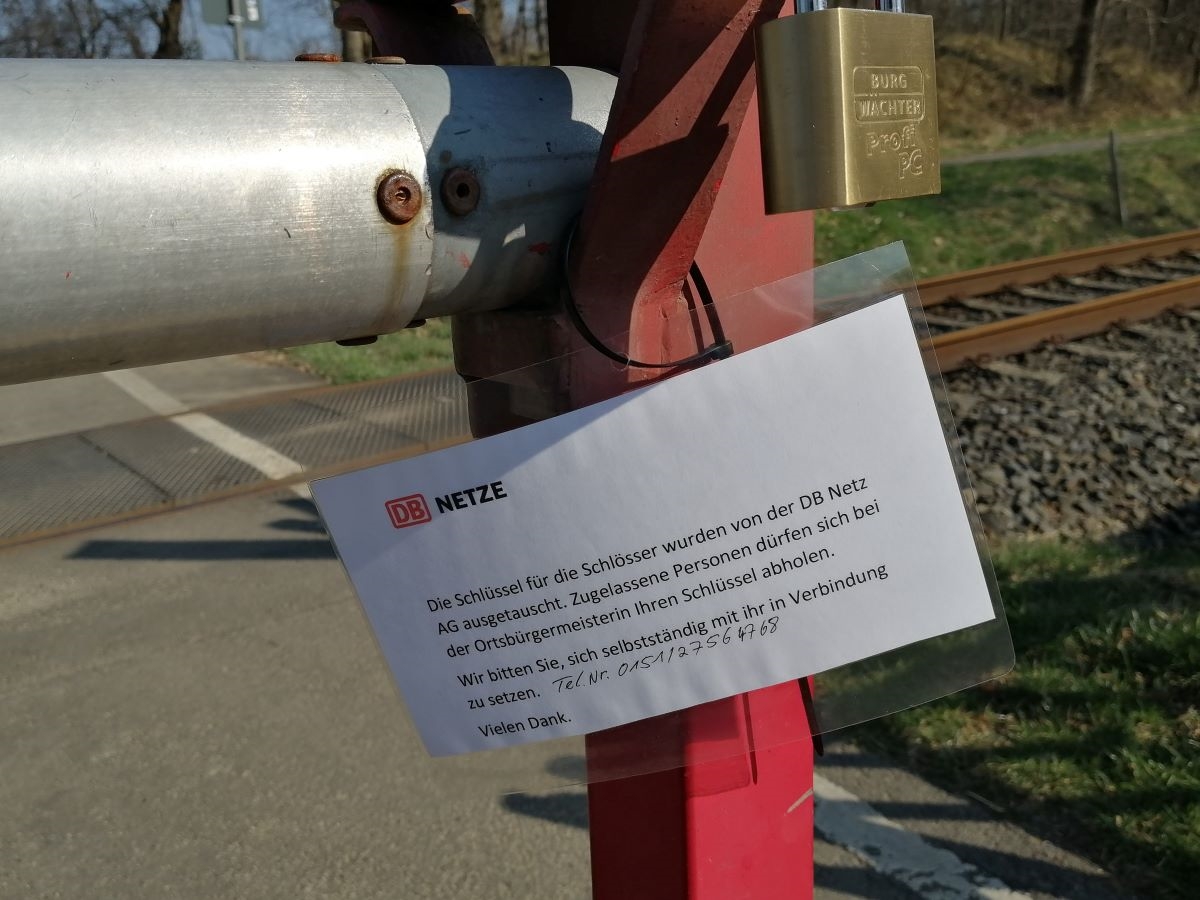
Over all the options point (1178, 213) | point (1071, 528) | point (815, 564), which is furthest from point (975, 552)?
point (1178, 213)

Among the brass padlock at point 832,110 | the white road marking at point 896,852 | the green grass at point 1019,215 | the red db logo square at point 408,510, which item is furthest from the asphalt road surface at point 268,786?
the green grass at point 1019,215

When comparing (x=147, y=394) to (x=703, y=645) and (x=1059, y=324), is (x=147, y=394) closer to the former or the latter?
(x=1059, y=324)

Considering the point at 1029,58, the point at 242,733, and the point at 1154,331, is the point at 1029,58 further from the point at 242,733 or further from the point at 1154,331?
the point at 242,733

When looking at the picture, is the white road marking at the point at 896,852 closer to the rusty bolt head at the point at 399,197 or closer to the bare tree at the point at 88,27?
the rusty bolt head at the point at 399,197

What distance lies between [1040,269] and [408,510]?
9118mm

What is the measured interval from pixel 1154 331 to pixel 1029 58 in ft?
80.5

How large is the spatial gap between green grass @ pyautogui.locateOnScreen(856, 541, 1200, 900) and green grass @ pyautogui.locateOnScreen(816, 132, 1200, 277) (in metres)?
8.21

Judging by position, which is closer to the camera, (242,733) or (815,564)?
(815,564)

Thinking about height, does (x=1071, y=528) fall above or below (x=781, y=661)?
below

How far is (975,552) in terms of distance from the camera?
1091 mm

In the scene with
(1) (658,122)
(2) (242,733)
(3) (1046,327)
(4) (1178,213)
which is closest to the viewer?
(1) (658,122)

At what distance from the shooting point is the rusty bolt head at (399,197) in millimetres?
923

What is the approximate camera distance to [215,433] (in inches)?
311

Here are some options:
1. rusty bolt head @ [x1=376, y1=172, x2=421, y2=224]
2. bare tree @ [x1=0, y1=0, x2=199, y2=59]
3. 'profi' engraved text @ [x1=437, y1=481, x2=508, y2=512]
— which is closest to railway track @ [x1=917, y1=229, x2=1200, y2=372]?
'profi' engraved text @ [x1=437, y1=481, x2=508, y2=512]
